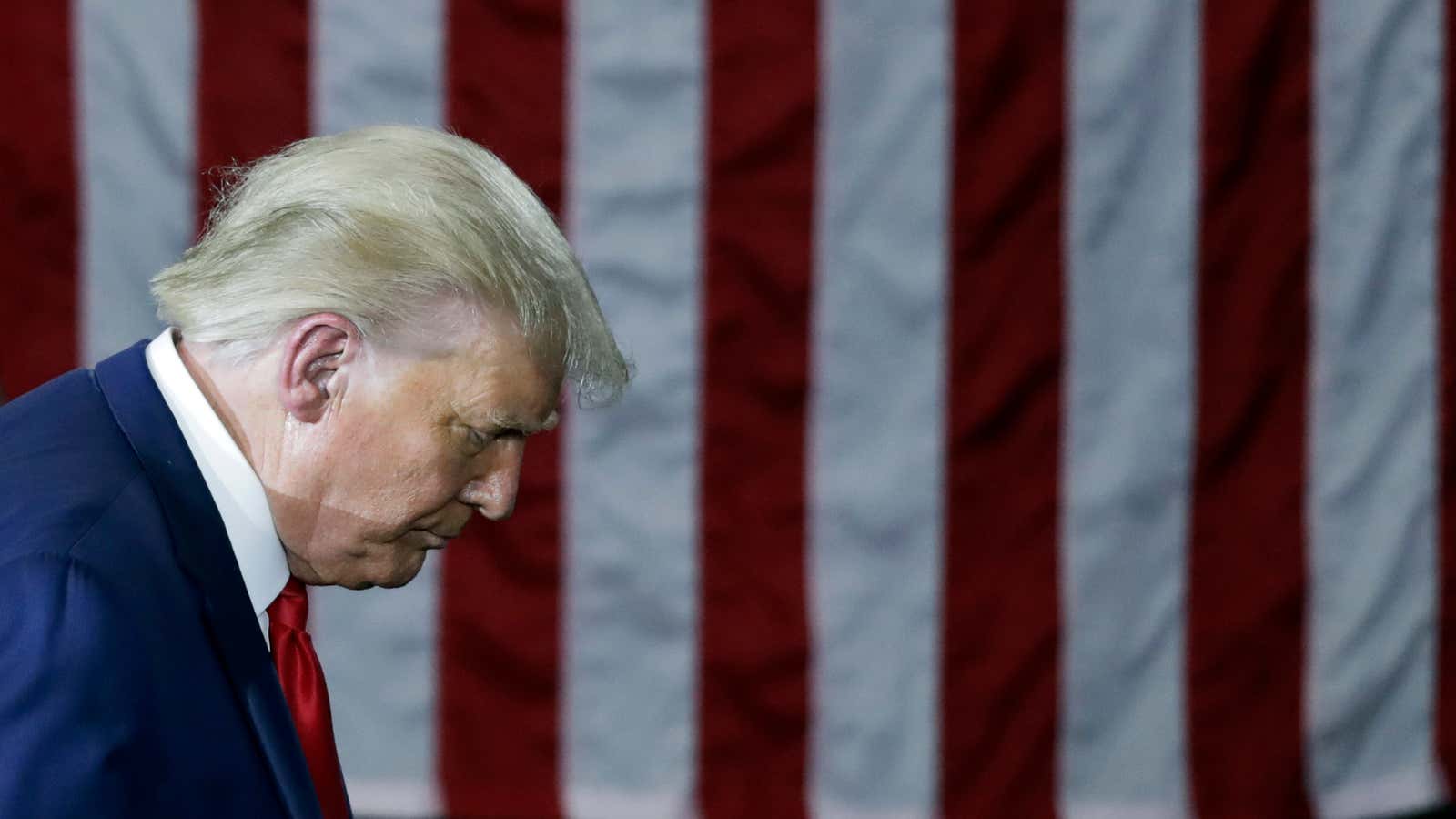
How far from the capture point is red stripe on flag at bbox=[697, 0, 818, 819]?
177cm

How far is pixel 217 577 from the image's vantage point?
67 cm

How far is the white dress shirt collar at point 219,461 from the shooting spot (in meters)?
0.72

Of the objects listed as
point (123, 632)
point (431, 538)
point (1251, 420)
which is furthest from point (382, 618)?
point (123, 632)

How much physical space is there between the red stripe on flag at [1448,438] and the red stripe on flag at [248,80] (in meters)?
1.15

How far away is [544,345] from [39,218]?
118 centimetres

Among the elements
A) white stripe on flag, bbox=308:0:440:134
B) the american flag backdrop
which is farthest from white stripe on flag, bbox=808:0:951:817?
white stripe on flag, bbox=308:0:440:134

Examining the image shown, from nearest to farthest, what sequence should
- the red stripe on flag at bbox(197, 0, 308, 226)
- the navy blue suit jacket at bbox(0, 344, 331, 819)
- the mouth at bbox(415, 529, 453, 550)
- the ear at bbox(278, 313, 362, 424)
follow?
the navy blue suit jacket at bbox(0, 344, 331, 819) → the ear at bbox(278, 313, 362, 424) → the mouth at bbox(415, 529, 453, 550) → the red stripe on flag at bbox(197, 0, 308, 226)

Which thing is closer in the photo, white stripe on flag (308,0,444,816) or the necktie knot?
the necktie knot

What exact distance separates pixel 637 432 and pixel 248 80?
0.51 meters

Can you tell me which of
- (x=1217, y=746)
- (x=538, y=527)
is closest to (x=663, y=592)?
(x=538, y=527)

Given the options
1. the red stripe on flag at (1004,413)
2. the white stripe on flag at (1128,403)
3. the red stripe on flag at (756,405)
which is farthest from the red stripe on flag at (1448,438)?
the red stripe on flag at (756,405)

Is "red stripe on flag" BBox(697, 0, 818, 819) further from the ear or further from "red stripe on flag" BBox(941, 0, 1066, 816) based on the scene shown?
the ear

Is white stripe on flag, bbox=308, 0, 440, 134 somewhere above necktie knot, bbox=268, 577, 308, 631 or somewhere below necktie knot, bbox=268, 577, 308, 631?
above

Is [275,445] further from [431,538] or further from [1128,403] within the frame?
[1128,403]
